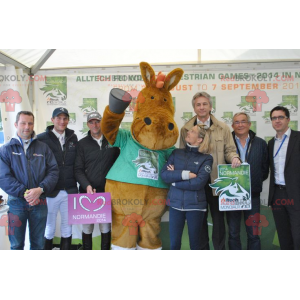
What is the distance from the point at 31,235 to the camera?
2178mm

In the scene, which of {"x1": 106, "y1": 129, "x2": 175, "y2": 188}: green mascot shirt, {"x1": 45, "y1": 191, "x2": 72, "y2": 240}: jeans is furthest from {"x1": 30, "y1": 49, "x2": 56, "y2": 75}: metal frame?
{"x1": 45, "y1": 191, "x2": 72, "y2": 240}: jeans

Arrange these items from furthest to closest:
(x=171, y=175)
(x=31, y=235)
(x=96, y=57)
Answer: (x=96, y=57) → (x=31, y=235) → (x=171, y=175)

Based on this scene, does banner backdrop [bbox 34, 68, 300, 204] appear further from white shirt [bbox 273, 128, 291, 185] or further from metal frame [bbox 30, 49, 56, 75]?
white shirt [bbox 273, 128, 291, 185]

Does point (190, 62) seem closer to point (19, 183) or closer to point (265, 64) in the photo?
point (265, 64)

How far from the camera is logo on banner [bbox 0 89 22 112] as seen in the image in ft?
7.41

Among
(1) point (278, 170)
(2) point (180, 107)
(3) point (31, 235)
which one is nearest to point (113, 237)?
(3) point (31, 235)

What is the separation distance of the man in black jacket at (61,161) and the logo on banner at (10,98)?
357 millimetres

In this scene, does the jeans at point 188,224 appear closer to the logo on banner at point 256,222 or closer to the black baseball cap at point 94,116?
the logo on banner at point 256,222

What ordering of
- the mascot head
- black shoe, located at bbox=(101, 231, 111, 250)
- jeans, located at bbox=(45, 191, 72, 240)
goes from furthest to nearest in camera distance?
1. black shoe, located at bbox=(101, 231, 111, 250)
2. jeans, located at bbox=(45, 191, 72, 240)
3. the mascot head

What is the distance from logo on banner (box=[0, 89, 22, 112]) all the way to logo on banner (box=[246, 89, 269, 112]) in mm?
2100

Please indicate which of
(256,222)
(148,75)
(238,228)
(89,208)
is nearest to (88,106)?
(148,75)

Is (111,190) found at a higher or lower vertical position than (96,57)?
lower

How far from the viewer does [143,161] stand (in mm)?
2156

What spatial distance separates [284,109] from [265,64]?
45cm
